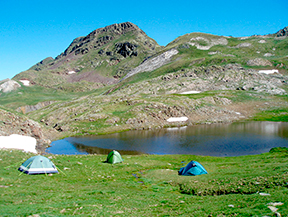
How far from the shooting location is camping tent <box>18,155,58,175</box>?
22.3m

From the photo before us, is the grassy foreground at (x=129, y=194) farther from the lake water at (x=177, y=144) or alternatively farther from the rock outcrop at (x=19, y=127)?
the lake water at (x=177, y=144)

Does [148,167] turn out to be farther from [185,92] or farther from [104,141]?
[185,92]

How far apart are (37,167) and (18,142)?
2840 centimetres

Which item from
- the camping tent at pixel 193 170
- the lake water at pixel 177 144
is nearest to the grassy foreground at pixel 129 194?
the camping tent at pixel 193 170

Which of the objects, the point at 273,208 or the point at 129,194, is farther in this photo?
the point at 129,194

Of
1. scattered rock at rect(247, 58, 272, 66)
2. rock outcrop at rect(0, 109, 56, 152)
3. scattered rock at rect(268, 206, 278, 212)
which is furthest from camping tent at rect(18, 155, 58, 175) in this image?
scattered rock at rect(247, 58, 272, 66)

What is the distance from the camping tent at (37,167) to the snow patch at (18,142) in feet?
72.5

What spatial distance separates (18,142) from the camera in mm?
46094

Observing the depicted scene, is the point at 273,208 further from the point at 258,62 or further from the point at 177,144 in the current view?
the point at 258,62

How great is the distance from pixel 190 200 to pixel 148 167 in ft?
54.0

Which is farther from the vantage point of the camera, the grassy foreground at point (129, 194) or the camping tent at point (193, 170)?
the camping tent at point (193, 170)

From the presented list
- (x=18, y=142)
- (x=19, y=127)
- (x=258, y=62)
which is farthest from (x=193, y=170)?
(x=258, y=62)

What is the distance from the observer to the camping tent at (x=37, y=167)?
22.3 metres

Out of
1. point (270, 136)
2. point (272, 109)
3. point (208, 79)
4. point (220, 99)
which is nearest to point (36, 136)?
point (270, 136)
